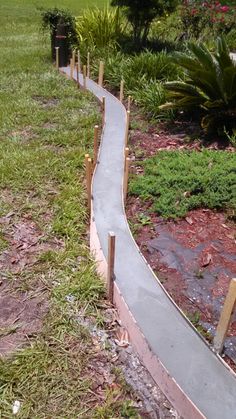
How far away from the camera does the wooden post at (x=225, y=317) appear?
1.87 metres

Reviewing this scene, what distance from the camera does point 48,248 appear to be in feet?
9.87

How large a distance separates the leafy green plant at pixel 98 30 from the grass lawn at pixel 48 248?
2.20m

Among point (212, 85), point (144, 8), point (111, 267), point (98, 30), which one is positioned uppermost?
point (144, 8)

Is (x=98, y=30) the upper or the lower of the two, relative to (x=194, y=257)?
upper

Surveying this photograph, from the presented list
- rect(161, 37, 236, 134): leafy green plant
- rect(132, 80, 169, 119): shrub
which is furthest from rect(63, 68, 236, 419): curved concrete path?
rect(132, 80, 169, 119): shrub

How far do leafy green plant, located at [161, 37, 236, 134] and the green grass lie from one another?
750 millimetres

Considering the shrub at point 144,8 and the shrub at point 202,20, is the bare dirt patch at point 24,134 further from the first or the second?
the shrub at point 202,20

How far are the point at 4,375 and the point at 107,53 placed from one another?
21.3ft

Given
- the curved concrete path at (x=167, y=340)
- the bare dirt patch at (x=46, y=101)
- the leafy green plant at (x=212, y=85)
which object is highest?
the leafy green plant at (x=212, y=85)

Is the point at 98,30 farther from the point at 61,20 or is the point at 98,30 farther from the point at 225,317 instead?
the point at 225,317

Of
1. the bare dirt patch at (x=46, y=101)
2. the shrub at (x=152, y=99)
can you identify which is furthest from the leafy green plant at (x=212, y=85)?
the bare dirt patch at (x=46, y=101)

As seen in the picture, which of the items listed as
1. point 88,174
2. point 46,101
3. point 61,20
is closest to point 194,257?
point 88,174

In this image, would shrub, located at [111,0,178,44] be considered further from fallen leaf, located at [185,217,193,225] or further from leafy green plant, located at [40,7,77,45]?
fallen leaf, located at [185,217,193,225]

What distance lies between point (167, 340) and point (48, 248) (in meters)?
1.20
